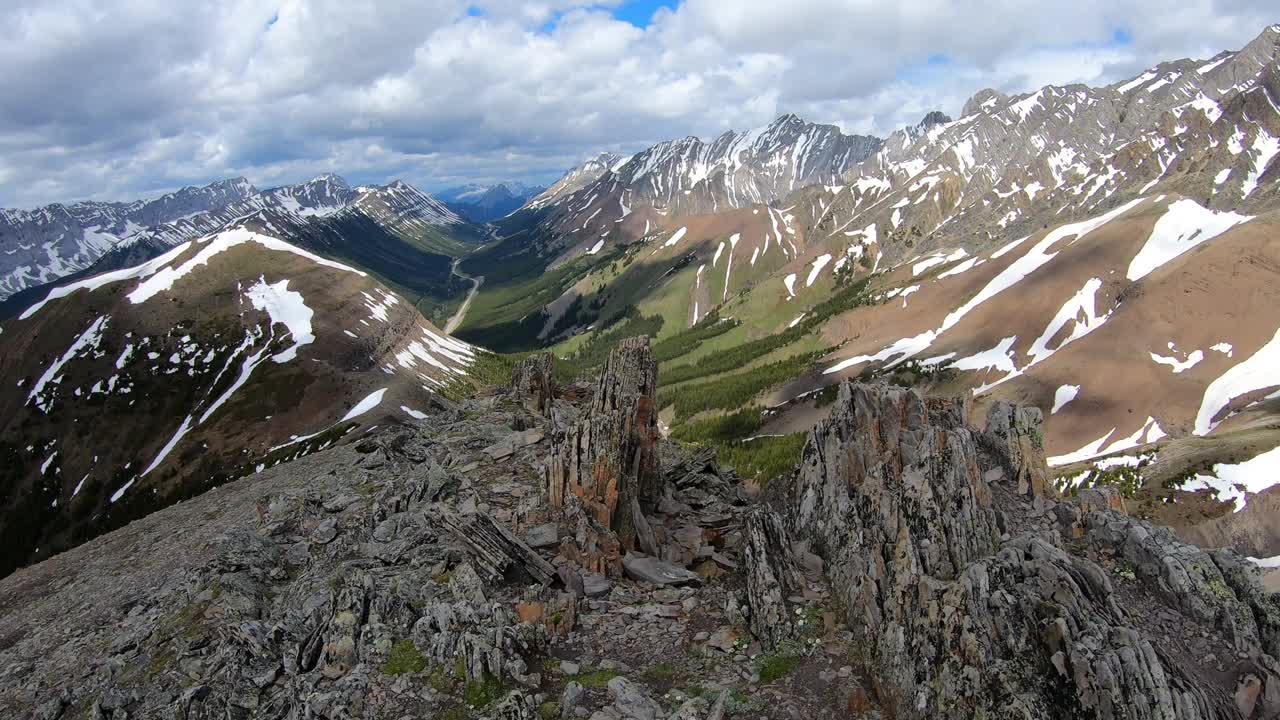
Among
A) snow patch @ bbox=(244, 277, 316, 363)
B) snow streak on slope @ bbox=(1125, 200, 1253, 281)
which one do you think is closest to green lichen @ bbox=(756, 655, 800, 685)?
snow streak on slope @ bbox=(1125, 200, 1253, 281)

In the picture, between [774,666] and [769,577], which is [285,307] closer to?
[769,577]

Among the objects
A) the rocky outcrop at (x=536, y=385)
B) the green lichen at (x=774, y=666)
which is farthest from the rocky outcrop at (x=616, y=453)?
the rocky outcrop at (x=536, y=385)

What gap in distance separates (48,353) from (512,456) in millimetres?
184829

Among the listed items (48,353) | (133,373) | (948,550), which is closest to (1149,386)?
(948,550)

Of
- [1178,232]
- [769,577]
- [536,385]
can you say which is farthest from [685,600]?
[1178,232]

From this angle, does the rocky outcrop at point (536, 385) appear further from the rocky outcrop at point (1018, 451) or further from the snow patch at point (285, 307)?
the snow patch at point (285, 307)

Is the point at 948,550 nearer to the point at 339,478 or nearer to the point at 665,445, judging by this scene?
the point at 665,445

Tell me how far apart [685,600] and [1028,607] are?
1080 cm

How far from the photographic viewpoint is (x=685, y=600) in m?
23.0

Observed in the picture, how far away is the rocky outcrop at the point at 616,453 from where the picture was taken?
2784cm

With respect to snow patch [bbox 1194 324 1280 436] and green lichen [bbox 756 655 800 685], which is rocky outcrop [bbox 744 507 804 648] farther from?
snow patch [bbox 1194 324 1280 436]

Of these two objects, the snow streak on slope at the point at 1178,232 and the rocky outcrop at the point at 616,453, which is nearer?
the rocky outcrop at the point at 616,453

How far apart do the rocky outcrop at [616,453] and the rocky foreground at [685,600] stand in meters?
0.13

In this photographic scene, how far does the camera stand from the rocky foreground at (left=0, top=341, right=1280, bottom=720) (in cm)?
1656
